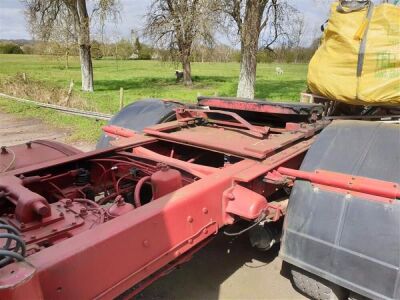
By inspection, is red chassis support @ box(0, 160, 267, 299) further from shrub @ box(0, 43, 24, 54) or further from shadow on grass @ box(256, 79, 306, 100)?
shrub @ box(0, 43, 24, 54)

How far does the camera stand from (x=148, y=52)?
65375 mm

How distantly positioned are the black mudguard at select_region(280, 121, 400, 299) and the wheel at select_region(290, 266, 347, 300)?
21cm

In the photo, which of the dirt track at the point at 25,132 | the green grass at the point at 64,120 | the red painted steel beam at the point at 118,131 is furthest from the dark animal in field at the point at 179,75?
the red painted steel beam at the point at 118,131

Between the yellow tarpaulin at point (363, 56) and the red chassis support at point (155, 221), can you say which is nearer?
the red chassis support at point (155, 221)

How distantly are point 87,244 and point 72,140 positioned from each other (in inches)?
297

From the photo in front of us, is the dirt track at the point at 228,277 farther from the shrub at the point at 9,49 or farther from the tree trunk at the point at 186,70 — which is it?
the shrub at the point at 9,49

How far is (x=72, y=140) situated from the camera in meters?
8.71

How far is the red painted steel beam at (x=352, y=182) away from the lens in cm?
223

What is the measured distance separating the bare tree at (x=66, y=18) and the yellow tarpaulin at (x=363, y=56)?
16.4m

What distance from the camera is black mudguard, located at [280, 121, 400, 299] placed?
218 centimetres

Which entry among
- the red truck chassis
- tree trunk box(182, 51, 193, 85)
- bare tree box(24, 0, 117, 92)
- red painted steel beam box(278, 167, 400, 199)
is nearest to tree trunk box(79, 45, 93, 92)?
bare tree box(24, 0, 117, 92)

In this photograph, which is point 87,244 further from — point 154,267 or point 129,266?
point 154,267

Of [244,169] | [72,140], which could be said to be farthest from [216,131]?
[72,140]

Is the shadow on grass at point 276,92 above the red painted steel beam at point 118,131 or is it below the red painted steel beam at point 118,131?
below
